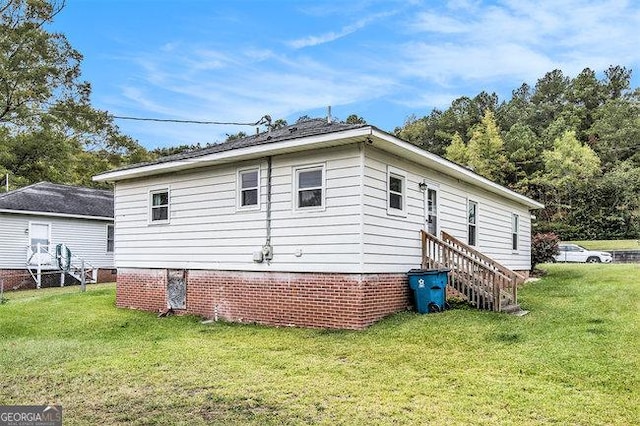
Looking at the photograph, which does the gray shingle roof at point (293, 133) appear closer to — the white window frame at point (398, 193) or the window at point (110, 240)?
the white window frame at point (398, 193)

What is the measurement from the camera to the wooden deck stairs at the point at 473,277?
10.8 metres

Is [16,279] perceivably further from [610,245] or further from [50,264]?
[610,245]

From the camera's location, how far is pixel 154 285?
13.5 meters

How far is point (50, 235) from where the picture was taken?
22984mm

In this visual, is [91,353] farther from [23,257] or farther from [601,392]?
[23,257]

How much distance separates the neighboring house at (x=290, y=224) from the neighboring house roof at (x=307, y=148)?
3 cm

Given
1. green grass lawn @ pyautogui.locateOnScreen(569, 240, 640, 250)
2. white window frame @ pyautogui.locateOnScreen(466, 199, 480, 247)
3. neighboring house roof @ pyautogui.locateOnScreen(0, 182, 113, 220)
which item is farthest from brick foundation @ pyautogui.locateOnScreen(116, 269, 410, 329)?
green grass lawn @ pyautogui.locateOnScreen(569, 240, 640, 250)

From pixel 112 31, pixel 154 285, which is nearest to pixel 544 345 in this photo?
pixel 154 285

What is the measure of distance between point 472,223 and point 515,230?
4429 millimetres

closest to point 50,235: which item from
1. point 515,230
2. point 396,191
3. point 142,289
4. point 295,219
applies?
point 142,289

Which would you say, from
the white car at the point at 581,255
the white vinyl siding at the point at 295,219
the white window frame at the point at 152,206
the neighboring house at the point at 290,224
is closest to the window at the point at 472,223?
the neighboring house at the point at 290,224

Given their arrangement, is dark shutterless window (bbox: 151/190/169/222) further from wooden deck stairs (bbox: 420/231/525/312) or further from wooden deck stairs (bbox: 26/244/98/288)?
wooden deck stairs (bbox: 26/244/98/288)

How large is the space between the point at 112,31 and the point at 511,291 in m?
13.3

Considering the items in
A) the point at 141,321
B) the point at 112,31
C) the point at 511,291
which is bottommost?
the point at 141,321
